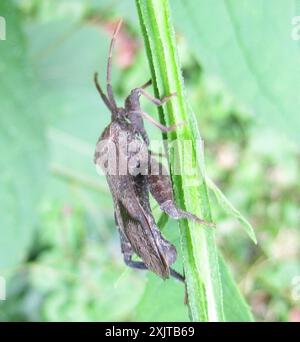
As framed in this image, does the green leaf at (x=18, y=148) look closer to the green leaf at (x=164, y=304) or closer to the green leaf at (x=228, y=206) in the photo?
the green leaf at (x=164, y=304)

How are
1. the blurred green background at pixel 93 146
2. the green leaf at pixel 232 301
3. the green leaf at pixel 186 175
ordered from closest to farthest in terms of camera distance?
the green leaf at pixel 186 175 → the green leaf at pixel 232 301 → the blurred green background at pixel 93 146

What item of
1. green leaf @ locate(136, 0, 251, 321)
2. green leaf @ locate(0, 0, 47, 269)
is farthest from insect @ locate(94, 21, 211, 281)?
green leaf @ locate(0, 0, 47, 269)

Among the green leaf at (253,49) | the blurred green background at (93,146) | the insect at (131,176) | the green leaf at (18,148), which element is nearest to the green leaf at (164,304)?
the blurred green background at (93,146)

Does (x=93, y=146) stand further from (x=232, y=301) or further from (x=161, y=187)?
(x=232, y=301)

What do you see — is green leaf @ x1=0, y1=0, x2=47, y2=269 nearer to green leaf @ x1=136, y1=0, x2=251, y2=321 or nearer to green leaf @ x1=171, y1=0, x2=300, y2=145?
green leaf @ x1=171, y1=0, x2=300, y2=145
